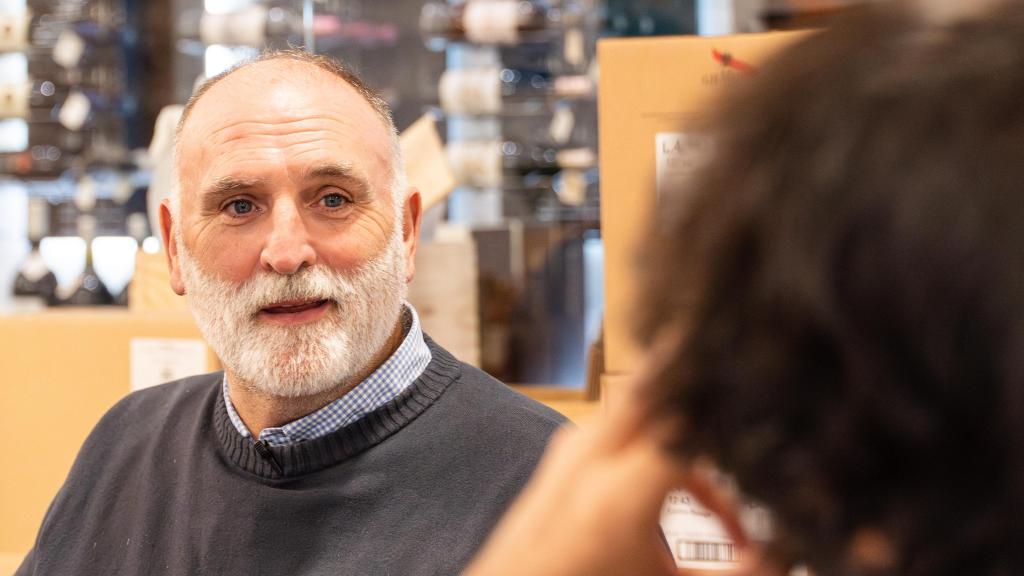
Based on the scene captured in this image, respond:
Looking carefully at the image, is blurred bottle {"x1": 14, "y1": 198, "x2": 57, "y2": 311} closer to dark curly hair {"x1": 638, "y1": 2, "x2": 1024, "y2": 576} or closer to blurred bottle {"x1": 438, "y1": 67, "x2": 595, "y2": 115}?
blurred bottle {"x1": 438, "y1": 67, "x2": 595, "y2": 115}

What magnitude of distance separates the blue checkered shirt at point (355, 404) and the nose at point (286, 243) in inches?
6.3

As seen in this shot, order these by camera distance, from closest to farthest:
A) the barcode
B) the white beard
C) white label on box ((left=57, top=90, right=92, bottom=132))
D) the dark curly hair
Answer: the dark curly hair < the barcode < the white beard < white label on box ((left=57, top=90, right=92, bottom=132))

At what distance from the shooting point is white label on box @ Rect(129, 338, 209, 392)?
1.70 meters

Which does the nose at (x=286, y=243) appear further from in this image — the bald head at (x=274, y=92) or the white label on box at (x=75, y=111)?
the white label on box at (x=75, y=111)

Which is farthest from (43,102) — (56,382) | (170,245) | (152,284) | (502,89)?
(170,245)

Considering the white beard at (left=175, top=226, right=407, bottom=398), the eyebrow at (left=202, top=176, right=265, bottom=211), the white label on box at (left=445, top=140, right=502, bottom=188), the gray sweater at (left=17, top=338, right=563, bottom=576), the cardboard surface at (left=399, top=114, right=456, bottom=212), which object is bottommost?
the gray sweater at (left=17, top=338, right=563, bottom=576)

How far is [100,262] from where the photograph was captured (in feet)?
16.1

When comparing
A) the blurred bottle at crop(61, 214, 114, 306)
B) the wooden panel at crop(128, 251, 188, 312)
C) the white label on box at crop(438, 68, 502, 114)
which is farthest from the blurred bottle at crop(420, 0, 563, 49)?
the wooden panel at crop(128, 251, 188, 312)

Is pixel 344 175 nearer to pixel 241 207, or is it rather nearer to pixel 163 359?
pixel 241 207

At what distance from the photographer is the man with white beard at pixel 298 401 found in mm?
1245

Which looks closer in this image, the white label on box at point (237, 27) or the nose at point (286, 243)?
the nose at point (286, 243)

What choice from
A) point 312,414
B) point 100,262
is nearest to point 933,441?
point 312,414

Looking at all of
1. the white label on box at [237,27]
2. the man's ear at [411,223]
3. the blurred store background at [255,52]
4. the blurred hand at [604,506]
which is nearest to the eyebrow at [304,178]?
the man's ear at [411,223]

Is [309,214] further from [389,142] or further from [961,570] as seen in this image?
[961,570]
